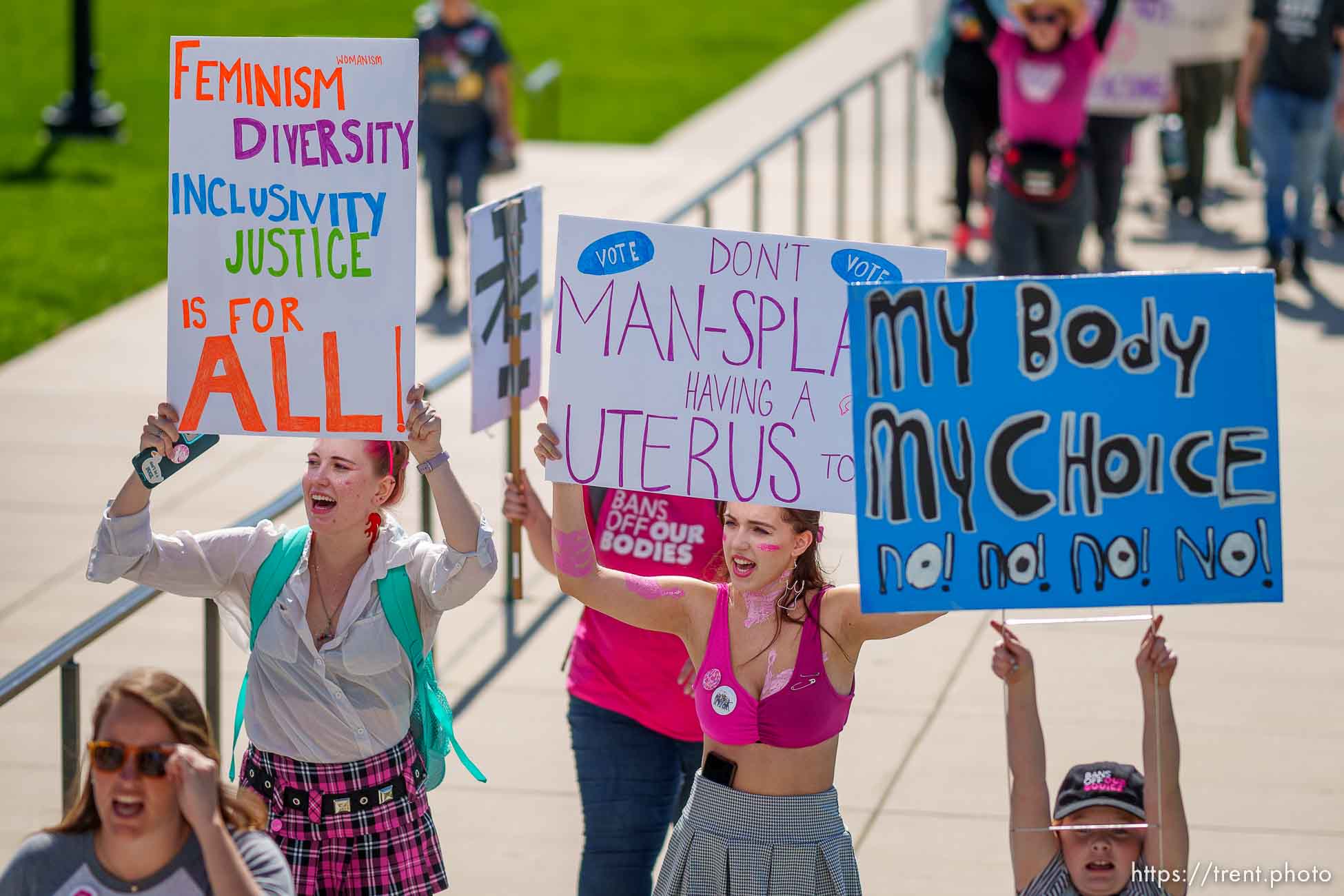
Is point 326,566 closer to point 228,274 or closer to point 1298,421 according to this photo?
point 228,274

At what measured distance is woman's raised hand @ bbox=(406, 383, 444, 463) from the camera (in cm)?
505

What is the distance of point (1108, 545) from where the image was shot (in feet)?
15.2

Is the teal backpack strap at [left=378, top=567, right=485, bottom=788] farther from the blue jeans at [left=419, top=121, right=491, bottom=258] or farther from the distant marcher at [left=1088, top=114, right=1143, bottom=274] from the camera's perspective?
the distant marcher at [left=1088, top=114, right=1143, bottom=274]

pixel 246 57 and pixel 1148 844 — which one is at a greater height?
pixel 246 57

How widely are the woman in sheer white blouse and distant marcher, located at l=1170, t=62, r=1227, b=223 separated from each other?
34.4 ft

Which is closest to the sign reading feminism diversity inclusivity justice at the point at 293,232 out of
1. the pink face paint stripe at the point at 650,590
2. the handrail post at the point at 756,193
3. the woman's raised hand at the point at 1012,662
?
the pink face paint stripe at the point at 650,590

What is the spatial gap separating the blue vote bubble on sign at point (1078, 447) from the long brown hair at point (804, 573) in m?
0.34

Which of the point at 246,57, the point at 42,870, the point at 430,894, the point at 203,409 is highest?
the point at 246,57

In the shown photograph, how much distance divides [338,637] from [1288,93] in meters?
9.15

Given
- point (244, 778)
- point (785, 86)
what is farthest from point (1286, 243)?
point (244, 778)

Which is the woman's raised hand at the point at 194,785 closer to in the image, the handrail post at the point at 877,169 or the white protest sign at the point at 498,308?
the white protest sign at the point at 498,308

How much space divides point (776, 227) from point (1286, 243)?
352 cm

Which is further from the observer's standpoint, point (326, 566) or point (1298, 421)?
point (1298, 421)

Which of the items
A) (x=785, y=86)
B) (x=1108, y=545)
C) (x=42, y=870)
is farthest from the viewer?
(x=785, y=86)
